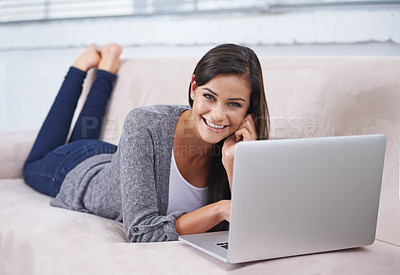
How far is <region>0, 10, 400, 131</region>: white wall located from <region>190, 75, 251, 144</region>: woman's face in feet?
2.41

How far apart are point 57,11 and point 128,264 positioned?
198cm

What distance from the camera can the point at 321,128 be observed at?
1.37 m

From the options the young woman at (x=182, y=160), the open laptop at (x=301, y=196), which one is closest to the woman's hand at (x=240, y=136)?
the young woman at (x=182, y=160)

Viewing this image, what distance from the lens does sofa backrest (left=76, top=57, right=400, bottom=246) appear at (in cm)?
124

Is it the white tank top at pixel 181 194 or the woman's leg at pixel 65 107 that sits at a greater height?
the woman's leg at pixel 65 107

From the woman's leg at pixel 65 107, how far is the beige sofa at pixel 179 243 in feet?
0.35

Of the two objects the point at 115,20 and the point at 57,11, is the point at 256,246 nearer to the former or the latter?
the point at 115,20

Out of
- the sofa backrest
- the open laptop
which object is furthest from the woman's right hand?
the sofa backrest

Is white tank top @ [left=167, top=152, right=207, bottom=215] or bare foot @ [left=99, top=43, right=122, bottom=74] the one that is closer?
white tank top @ [left=167, top=152, right=207, bottom=215]

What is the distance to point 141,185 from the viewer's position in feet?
3.74

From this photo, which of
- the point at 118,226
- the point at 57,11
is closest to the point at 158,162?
the point at 118,226

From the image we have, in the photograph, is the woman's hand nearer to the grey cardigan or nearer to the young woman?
the young woman

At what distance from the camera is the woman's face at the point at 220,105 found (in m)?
1.13

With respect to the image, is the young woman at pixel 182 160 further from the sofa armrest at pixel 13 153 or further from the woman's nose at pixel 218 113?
the sofa armrest at pixel 13 153
